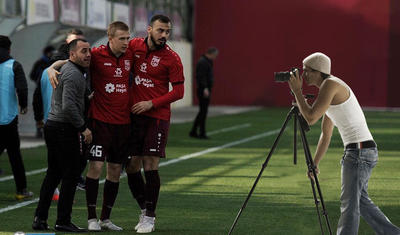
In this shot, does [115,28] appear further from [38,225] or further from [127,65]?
[38,225]

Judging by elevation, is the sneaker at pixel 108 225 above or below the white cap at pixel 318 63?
below

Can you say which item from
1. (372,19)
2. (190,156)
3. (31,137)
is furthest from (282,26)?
(190,156)

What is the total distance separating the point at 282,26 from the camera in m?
39.4

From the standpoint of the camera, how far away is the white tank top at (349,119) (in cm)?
694

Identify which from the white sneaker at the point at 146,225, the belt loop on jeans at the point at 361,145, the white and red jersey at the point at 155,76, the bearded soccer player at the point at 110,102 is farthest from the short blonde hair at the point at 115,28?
the belt loop on jeans at the point at 361,145

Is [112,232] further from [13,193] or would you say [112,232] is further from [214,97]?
[214,97]

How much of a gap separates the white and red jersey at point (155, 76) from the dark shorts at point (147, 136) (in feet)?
0.25

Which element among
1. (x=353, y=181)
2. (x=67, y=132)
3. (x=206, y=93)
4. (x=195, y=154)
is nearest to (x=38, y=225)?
(x=67, y=132)

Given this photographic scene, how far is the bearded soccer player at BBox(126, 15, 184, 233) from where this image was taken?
8.18m

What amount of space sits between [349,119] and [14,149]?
5090 millimetres

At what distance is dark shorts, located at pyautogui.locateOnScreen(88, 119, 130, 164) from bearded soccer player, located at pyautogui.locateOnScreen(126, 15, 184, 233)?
0.40 ft

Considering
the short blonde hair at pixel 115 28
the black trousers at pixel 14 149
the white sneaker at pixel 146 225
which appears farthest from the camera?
the black trousers at pixel 14 149

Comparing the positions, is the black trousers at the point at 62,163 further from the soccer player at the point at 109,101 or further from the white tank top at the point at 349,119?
the white tank top at the point at 349,119

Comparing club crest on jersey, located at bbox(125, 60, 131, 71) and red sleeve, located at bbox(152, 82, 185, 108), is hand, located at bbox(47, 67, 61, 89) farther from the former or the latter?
red sleeve, located at bbox(152, 82, 185, 108)
